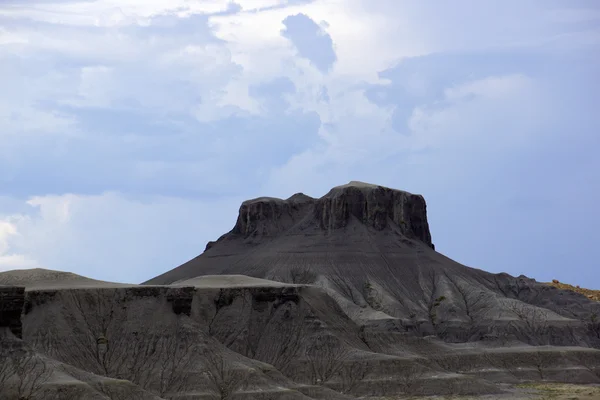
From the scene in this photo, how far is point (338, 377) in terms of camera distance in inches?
5689

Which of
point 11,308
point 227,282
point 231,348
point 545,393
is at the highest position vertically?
point 227,282

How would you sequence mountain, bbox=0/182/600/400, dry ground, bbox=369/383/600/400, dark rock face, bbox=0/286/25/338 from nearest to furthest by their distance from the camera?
1. dark rock face, bbox=0/286/25/338
2. mountain, bbox=0/182/600/400
3. dry ground, bbox=369/383/600/400

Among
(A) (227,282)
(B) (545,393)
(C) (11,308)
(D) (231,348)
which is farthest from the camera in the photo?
(A) (227,282)

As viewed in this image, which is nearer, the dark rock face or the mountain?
the dark rock face

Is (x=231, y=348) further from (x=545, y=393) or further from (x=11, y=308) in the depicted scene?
(x=545, y=393)

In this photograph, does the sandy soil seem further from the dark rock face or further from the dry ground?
the dark rock face

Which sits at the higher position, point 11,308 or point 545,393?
point 11,308

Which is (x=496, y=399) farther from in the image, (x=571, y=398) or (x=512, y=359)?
(x=512, y=359)

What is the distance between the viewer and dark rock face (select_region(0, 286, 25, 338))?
367ft

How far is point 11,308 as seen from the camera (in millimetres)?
112438

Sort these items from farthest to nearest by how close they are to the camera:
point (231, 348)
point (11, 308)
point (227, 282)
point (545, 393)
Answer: point (227, 282) < point (545, 393) < point (231, 348) < point (11, 308)

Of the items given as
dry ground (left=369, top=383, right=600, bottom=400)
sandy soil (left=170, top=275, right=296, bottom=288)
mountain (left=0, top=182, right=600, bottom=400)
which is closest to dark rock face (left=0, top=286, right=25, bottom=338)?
mountain (left=0, top=182, right=600, bottom=400)

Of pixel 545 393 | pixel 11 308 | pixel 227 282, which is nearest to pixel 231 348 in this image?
pixel 227 282


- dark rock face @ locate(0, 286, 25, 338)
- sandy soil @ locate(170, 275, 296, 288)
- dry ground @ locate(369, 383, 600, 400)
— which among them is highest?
sandy soil @ locate(170, 275, 296, 288)
